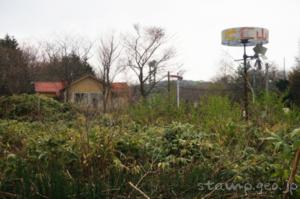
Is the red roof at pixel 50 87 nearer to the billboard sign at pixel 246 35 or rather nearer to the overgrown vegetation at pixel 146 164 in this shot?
the billboard sign at pixel 246 35

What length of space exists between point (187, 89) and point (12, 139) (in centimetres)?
1518

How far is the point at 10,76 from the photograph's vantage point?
984 inches

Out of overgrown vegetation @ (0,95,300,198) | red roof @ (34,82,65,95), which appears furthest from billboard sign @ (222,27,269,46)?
red roof @ (34,82,65,95)

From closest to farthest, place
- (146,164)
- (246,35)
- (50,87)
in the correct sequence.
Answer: (146,164)
(246,35)
(50,87)

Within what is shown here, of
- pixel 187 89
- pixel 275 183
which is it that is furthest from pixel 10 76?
pixel 275 183

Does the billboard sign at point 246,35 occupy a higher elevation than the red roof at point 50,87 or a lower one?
higher

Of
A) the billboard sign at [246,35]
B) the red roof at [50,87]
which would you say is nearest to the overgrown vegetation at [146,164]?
the billboard sign at [246,35]

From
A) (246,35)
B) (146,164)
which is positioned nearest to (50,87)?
(246,35)

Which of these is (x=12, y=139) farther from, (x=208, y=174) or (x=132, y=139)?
(x=208, y=174)

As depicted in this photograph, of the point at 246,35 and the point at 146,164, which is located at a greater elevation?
the point at 246,35

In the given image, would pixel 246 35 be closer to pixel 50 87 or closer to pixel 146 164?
pixel 146 164

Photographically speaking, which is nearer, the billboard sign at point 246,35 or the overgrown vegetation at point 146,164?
the overgrown vegetation at point 146,164

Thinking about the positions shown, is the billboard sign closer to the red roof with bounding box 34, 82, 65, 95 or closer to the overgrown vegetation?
the overgrown vegetation

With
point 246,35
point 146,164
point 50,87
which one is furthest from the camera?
point 50,87
